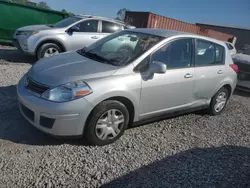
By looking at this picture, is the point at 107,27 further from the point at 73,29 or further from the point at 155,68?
the point at 155,68

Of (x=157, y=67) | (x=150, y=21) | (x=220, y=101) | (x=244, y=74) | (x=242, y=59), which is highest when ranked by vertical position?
(x=150, y=21)

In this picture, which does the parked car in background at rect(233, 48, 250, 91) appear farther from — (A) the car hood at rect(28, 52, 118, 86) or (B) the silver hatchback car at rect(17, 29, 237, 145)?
(A) the car hood at rect(28, 52, 118, 86)

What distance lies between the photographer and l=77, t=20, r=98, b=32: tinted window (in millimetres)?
7850

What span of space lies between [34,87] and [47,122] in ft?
1.67

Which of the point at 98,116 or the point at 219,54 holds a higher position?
the point at 219,54

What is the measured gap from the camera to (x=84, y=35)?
7.78 meters

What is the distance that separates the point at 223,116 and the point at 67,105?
140 inches

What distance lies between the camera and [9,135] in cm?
340

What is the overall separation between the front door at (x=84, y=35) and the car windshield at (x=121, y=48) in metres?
3.47

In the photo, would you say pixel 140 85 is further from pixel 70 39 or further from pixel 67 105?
pixel 70 39

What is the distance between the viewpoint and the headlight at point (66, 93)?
9.82ft

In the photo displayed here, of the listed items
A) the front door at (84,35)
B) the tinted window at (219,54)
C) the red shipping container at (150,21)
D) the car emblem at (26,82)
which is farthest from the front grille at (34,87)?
the red shipping container at (150,21)

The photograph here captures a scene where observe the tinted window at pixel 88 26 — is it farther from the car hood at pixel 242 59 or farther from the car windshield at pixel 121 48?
the car hood at pixel 242 59

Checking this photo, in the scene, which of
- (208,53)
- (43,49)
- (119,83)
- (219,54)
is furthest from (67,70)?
(43,49)
